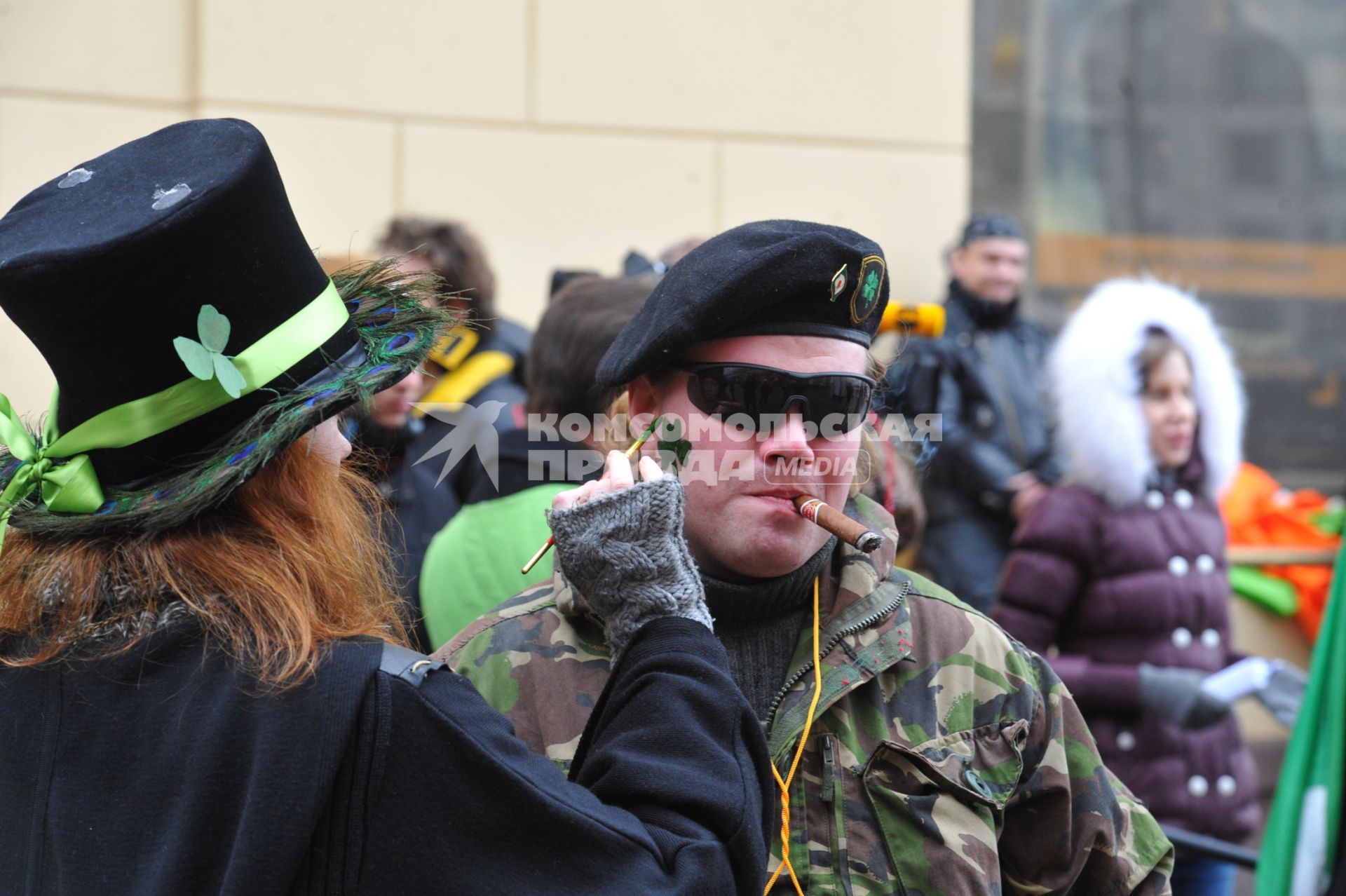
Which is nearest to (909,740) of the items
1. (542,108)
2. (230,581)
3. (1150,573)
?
(230,581)

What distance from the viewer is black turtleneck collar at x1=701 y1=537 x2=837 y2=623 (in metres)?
1.89

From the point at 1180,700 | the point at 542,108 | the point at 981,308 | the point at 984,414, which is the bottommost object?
the point at 1180,700

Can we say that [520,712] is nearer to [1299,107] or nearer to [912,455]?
[912,455]

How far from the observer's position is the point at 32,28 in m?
4.41

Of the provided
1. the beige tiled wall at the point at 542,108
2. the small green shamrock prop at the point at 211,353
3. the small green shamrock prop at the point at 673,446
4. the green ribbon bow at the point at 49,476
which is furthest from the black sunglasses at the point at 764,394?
the beige tiled wall at the point at 542,108

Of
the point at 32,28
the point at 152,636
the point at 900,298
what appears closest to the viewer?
the point at 152,636

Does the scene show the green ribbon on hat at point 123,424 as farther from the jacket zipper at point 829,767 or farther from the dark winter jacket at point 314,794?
the jacket zipper at point 829,767

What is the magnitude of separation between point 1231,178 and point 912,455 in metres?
4.61

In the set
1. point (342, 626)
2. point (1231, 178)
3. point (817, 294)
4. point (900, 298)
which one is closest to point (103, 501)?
point (342, 626)

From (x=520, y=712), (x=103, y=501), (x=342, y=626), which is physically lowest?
(x=520, y=712)

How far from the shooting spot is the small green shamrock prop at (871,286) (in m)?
1.91

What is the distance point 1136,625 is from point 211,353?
9.06 feet

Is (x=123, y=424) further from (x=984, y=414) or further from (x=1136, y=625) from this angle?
(x=984, y=414)

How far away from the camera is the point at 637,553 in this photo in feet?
5.25
